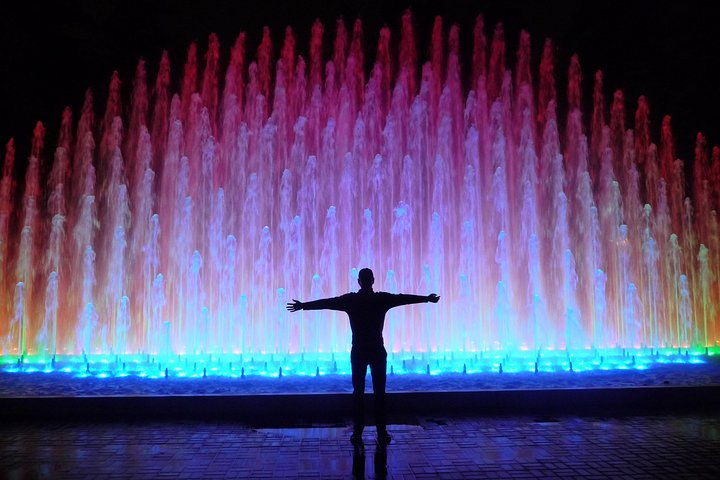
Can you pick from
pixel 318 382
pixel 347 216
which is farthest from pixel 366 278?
pixel 347 216

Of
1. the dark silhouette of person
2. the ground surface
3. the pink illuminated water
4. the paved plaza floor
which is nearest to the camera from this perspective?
the paved plaza floor

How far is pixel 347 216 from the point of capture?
16.9 m

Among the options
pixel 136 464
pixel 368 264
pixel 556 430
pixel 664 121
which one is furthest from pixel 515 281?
pixel 136 464

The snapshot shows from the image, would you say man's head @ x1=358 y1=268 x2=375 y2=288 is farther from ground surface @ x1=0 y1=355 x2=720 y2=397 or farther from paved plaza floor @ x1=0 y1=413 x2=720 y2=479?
ground surface @ x1=0 y1=355 x2=720 y2=397

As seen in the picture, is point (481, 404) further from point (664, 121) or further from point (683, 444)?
point (664, 121)

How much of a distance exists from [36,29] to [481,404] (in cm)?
2188

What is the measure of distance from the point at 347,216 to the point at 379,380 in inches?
481

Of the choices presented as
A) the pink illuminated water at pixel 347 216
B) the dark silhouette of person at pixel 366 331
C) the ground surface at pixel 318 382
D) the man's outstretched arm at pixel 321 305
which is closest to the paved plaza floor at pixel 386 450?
the dark silhouette of person at pixel 366 331

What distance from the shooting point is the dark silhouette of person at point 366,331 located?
4730mm

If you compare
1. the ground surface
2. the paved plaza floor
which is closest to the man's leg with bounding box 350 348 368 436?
the paved plaza floor

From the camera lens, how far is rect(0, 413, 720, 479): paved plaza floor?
4.32 m

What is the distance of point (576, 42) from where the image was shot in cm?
2184

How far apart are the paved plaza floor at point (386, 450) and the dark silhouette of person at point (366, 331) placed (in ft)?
1.09

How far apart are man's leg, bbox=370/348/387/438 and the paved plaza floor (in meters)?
0.24
